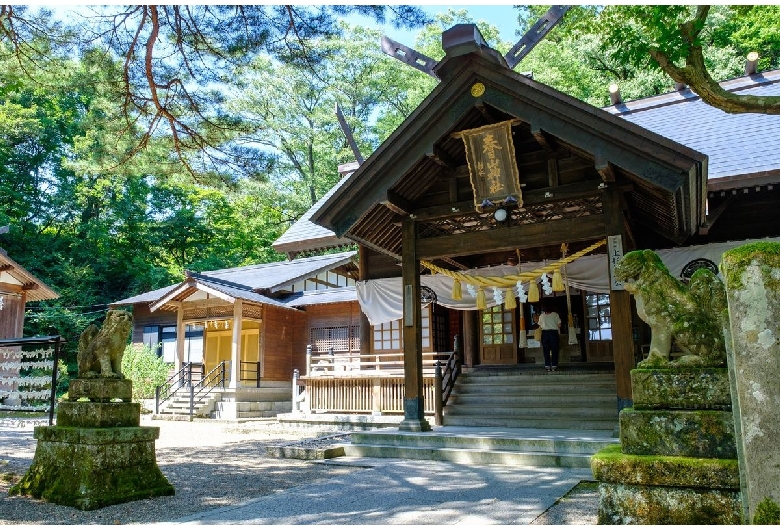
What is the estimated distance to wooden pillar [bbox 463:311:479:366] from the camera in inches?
551

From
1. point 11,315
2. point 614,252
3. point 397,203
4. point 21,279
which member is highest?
point 21,279

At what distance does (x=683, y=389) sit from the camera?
11.5 ft

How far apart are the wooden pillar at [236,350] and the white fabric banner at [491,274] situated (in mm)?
7270

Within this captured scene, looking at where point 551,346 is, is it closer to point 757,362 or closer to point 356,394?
point 356,394

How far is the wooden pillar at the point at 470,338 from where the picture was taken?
14000 millimetres

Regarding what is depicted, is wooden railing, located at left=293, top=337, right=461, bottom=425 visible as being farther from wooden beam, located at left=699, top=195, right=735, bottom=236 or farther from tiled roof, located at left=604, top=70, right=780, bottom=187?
tiled roof, located at left=604, top=70, right=780, bottom=187

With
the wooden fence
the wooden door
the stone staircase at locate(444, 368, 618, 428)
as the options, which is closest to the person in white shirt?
the stone staircase at locate(444, 368, 618, 428)

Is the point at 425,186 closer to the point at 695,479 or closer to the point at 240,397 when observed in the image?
the point at 695,479

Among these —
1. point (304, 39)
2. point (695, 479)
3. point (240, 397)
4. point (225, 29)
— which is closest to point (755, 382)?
point (695, 479)

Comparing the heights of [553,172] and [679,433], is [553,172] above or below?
above

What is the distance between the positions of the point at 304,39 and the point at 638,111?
11.9m

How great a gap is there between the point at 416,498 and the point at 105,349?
12.0 feet

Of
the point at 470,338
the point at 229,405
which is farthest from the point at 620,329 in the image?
the point at 229,405

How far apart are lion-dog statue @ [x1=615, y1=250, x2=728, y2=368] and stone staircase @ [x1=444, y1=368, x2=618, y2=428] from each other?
617 cm
